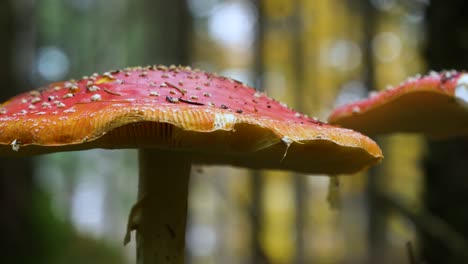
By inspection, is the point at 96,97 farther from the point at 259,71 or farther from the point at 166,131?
the point at 259,71

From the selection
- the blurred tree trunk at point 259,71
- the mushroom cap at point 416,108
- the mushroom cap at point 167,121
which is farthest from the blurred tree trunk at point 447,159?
the blurred tree trunk at point 259,71

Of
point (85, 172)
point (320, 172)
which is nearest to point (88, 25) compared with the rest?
point (85, 172)

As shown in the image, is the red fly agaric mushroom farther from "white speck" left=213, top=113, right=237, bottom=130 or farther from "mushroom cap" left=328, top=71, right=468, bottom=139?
"mushroom cap" left=328, top=71, right=468, bottom=139

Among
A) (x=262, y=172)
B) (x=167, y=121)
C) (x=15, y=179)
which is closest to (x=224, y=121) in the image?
(x=167, y=121)

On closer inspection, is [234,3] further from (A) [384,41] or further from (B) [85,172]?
(B) [85,172]

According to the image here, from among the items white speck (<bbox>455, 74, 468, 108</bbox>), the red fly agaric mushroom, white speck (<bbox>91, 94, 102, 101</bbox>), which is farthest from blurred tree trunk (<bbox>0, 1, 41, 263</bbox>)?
white speck (<bbox>455, 74, 468, 108</bbox>)

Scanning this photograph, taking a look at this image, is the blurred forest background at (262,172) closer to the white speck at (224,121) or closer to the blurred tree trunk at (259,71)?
the blurred tree trunk at (259,71)
